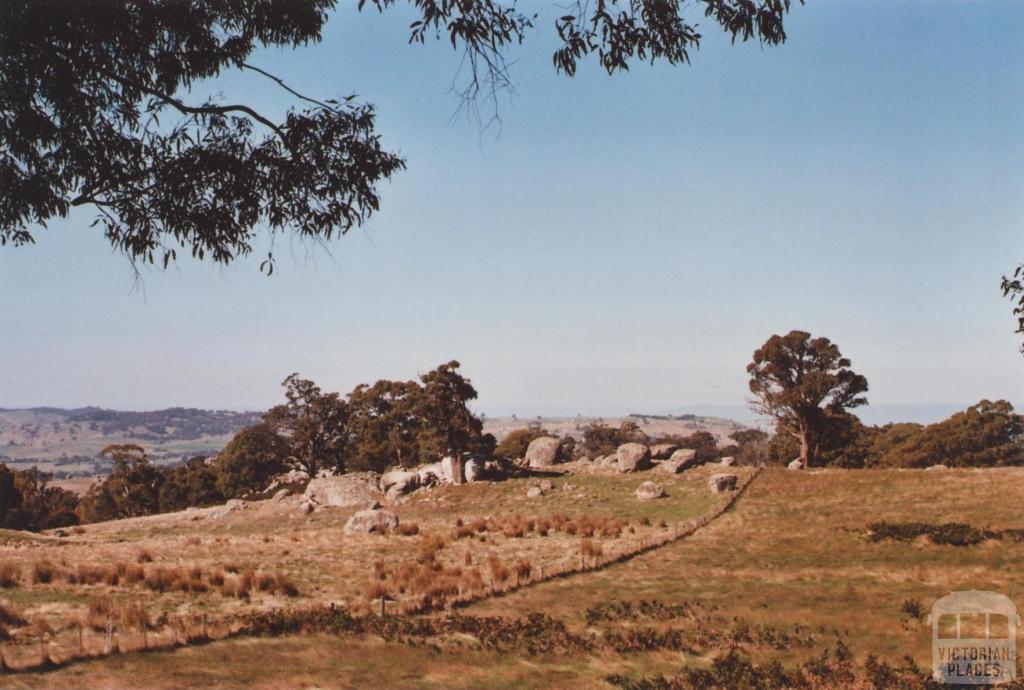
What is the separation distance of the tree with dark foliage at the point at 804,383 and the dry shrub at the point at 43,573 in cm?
4748

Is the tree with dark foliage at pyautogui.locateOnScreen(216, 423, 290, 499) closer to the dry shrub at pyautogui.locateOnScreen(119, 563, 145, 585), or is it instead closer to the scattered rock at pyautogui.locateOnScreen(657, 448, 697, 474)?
the scattered rock at pyautogui.locateOnScreen(657, 448, 697, 474)

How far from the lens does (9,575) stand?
1825 centimetres

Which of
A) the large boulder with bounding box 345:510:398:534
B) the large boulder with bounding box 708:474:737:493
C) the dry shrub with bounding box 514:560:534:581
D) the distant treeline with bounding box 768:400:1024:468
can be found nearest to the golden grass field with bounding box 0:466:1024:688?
Result: the dry shrub with bounding box 514:560:534:581

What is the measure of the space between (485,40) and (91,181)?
566 centimetres

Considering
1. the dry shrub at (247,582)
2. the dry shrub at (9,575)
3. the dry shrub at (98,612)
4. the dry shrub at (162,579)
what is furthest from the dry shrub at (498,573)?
the dry shrub at (9,575)

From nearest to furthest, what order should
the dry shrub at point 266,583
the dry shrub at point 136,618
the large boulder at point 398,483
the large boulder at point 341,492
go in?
the dry shrub at point 136,618, the dry shrub at point 266,583, the large boulder at point 341,492, the large boulder at point 398,483

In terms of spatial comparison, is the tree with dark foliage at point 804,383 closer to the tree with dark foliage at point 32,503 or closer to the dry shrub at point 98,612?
the dry shrub at point 98,612

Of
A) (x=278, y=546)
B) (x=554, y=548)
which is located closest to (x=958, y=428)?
(x=554, y=548)

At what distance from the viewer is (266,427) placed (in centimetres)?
6750

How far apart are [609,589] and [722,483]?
2313cm

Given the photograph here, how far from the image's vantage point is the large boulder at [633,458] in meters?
48.0

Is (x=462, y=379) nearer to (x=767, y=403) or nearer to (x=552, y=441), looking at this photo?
(x=552, y=441)

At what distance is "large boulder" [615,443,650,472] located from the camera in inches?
1889

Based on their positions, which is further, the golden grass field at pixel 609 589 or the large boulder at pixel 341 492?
the large boulder at pixel 341 492
